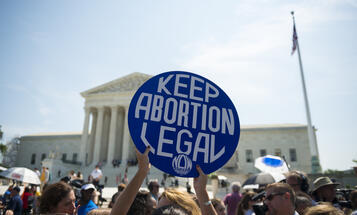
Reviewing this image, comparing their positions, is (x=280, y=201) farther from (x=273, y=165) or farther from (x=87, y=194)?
(x=273, y=165)

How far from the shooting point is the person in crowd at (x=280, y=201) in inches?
110

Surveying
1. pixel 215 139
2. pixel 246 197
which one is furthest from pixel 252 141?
pixel 215 139

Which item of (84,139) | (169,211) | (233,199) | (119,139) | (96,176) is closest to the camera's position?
(169,211)

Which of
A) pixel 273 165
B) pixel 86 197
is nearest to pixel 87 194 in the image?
pixel 86 197

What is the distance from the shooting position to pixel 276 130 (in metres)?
56.2

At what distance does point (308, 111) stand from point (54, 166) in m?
34.6

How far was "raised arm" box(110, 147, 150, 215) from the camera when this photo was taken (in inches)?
82.8

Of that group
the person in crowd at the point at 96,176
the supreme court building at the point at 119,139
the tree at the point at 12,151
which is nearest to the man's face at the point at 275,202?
the person in crowd at the point at 96,176

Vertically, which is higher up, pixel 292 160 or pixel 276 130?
pixel 276 130

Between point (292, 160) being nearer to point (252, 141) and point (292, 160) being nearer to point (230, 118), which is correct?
point (252, 141)

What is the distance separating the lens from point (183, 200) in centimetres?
253

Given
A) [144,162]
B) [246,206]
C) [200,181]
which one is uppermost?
[144,162]

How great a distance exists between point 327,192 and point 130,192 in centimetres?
412

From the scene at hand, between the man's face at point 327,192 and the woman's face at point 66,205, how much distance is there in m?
4.19
